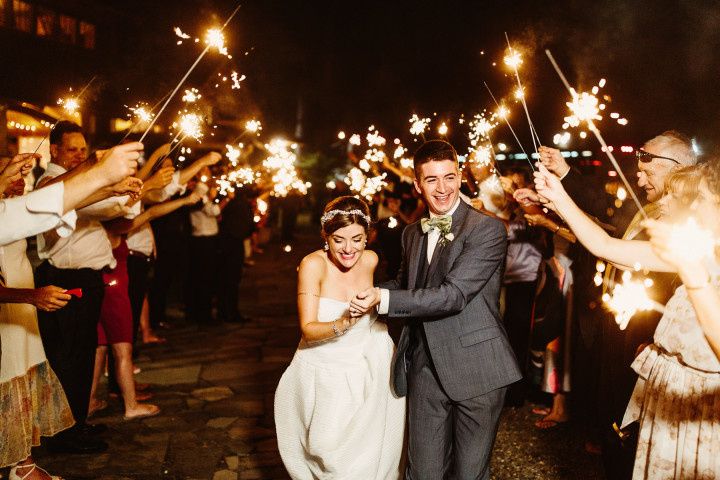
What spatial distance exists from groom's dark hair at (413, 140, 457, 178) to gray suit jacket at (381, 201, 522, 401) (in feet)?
1.09

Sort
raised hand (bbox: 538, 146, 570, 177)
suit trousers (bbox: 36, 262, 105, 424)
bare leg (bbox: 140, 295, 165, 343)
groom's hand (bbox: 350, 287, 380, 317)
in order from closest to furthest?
1. groom's hand (bbox: 350, 287, 380, 317)
2. raised hand (bbox: 538, 146, 570, 177)
3. suit trousers (bbox: 36, 262, 105, 424)
4. bare leg (bbox: 140, 295, 165, 343)

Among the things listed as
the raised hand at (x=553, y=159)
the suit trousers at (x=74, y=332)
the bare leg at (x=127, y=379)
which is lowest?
the bare leg at (x=127, y=379)

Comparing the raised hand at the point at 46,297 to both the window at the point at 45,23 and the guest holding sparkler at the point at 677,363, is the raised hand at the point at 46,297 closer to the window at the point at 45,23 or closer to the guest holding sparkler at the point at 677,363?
the guest holding sparkler at the point at 677,363

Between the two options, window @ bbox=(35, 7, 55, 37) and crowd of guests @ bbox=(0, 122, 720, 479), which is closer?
crowd of guests @ bbox=(0, 122, 720, 479)

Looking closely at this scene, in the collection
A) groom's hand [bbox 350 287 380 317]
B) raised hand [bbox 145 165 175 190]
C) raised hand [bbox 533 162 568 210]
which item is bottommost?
groom's hand [bbox 350 287 380 317]

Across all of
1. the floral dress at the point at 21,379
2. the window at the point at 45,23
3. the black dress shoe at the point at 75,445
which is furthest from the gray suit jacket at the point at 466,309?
the window at the point at 45,23

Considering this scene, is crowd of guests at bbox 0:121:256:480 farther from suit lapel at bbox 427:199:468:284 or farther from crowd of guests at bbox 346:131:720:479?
crowd of guests at bbox 346:131:720:479

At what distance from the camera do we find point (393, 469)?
3.83 metres

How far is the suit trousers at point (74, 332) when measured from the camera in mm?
4793

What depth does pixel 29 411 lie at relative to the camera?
403 centimetres

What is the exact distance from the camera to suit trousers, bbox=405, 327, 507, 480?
3.29 m

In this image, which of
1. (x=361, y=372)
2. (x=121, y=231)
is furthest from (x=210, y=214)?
(x=361, y=372)

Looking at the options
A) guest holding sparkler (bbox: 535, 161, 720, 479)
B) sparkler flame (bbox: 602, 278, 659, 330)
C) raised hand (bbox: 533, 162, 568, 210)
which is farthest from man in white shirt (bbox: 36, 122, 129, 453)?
sparkler flame (bbox: 602, 278, 659, 330)

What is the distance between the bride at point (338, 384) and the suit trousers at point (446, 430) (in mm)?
319
